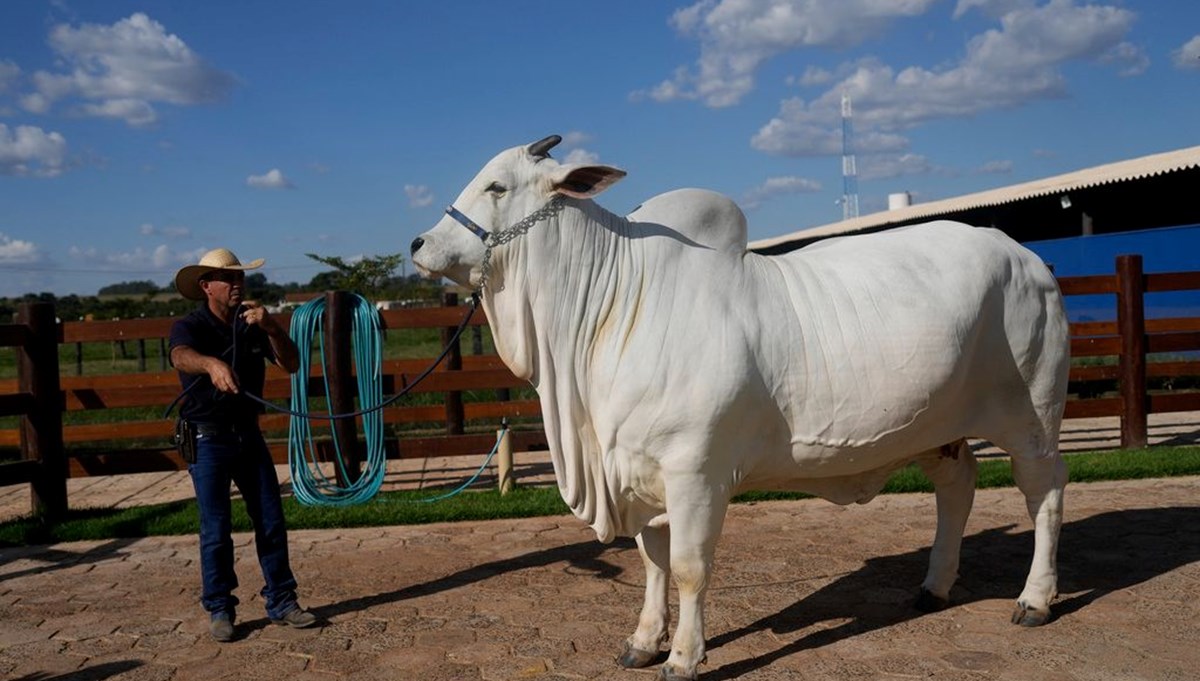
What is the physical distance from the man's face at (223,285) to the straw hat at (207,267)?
0.04 meters

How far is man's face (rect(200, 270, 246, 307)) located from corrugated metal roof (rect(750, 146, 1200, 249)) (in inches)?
609

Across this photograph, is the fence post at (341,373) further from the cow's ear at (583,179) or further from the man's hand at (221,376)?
the cow's ear at (583,179)

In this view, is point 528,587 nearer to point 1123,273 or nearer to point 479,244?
point 479,244

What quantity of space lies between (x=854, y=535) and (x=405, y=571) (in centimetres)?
277

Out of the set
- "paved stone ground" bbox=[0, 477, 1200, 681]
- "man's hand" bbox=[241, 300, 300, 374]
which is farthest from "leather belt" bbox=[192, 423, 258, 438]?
"paved stone ground" bbox=[0, 477, 1200, 681]

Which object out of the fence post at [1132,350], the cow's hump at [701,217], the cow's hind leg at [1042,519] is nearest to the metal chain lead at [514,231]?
the cow's hump at [701,217]

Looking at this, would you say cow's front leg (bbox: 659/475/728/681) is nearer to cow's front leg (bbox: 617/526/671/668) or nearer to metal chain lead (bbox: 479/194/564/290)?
cow's front leg (bbox: 617/526/671/668)

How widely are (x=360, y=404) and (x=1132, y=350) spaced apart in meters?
6.74

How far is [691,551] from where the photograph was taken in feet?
12.8

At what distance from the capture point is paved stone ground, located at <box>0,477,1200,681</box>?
4191mm

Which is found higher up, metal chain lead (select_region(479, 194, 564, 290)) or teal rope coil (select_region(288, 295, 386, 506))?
metal chain lead (select_region(479, 194, 564, 290))

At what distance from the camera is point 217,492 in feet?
15.8

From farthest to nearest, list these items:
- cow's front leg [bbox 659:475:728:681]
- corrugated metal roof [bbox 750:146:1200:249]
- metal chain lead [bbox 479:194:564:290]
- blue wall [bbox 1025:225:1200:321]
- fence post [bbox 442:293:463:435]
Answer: corrugated metal roof [bbox 750:146:1200:249] < blue wall [bbox 1025:225:1200:321] < fence post [bbox 442:293:463:435] < metal chain lead [bbox 479:194:564:290] < cow's front leg [bbox 659:475:728:681]

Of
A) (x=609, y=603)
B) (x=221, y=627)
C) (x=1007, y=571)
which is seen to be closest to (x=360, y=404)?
(x=221, y=627)
